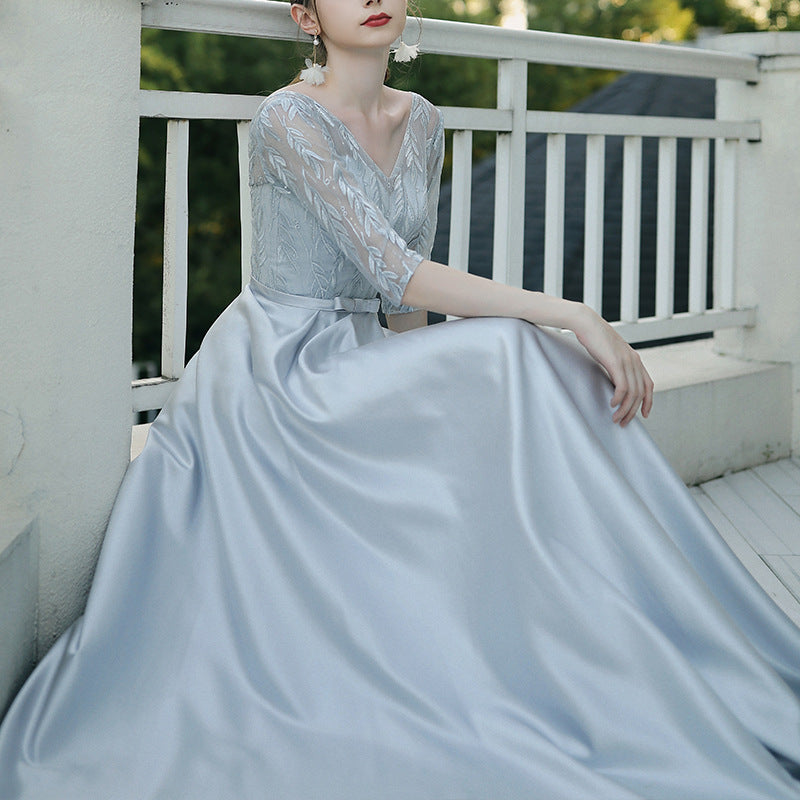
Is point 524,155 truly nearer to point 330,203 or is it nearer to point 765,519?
point 330,203

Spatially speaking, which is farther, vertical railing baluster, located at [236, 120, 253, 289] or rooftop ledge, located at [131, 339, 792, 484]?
rooftop ledge, located at [131, 339, 792, 484]

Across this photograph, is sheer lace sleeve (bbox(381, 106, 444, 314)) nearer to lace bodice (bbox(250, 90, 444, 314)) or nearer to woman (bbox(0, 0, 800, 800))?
lace bodice (bbox(250, 90, 444, 314))

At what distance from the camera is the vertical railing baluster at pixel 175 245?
2.09 metres

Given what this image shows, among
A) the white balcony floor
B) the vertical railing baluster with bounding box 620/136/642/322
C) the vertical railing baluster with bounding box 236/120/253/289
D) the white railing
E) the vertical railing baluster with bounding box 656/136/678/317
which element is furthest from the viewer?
the vertical railing baluster with bounding box 656/136/678/317

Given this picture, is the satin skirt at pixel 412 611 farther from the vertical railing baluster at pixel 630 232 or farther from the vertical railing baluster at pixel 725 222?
the vertical railing baluster at pixel 725 222

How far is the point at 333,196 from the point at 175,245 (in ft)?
1.44

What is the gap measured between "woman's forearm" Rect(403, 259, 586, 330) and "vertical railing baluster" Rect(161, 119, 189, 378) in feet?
1.72

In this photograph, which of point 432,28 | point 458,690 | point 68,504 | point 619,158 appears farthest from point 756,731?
point 619,158

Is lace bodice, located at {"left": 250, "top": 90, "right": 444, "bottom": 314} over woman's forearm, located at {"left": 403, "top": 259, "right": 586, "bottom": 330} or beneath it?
over

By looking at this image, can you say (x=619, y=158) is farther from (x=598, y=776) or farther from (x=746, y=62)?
(x=598, y=776)

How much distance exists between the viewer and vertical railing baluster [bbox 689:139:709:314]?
320cm

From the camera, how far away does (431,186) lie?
2.17 m

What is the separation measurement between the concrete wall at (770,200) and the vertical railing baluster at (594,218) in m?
0.63

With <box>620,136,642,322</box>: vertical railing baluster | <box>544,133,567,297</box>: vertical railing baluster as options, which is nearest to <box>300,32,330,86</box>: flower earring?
<box>544,133,567,297</box>: vertical railing baluster
